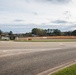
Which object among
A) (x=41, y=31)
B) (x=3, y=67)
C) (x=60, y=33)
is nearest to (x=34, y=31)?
(x=41, y=31)

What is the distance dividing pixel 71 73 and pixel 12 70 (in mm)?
2637

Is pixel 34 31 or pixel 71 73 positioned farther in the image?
pixel 34 31

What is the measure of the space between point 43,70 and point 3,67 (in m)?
1.88

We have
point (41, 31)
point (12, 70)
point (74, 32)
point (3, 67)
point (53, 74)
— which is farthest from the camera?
point (41, 31)

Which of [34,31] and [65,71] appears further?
[34,31]

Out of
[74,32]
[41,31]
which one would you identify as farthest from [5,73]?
[41,31]

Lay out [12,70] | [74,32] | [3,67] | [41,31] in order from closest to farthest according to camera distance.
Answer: [12,70] → [3,67] → [74,32] → [41,31]

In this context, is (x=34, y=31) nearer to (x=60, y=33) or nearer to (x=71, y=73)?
(x=60, y=33)

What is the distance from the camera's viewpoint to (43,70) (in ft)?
42.3

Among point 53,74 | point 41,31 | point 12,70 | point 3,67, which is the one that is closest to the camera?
point 53,74

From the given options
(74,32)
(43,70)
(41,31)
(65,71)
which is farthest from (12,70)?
(41,31)

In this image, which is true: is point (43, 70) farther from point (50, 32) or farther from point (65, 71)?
point (50, 32)

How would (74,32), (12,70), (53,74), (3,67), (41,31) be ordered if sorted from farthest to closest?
(41,31)
(74,32)
(3,67)
(12,70)
(53,74)

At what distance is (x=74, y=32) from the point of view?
11850 centimetres
